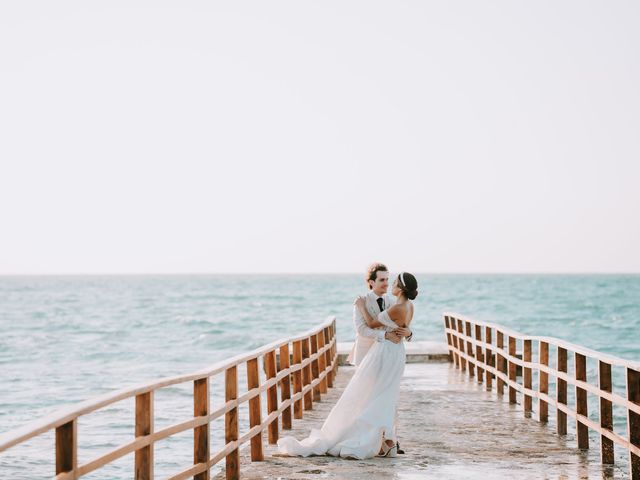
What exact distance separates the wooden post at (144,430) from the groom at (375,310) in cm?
388

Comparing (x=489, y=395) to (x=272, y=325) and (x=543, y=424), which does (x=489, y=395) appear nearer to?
(x=543, y=424)

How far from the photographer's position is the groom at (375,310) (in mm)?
10086

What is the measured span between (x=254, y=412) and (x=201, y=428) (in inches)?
75.1

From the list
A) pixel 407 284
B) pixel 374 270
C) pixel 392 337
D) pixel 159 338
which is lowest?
pixel 159 338

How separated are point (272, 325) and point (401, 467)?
2449 inches

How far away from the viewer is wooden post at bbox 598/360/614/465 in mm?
9266

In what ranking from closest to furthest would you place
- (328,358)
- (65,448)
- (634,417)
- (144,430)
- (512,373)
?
(65,448) < (144,430) < (634,417) < (512,373) < (328,358)

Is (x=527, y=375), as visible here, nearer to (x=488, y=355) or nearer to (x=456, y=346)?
(x=488, y=355)

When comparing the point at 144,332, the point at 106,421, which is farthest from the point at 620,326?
the point at 106,421

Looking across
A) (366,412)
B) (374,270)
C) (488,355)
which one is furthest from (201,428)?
(488,355)

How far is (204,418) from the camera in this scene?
25.7ft

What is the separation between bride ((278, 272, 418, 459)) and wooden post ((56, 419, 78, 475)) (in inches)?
197

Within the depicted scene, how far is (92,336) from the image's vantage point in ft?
197

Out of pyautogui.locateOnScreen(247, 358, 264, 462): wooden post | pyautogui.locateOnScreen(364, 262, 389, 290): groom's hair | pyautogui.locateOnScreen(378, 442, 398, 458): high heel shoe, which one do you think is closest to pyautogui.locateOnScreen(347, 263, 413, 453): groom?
pyautogui.locateOnScreen(364, 262, 389, 290): groom's hair
